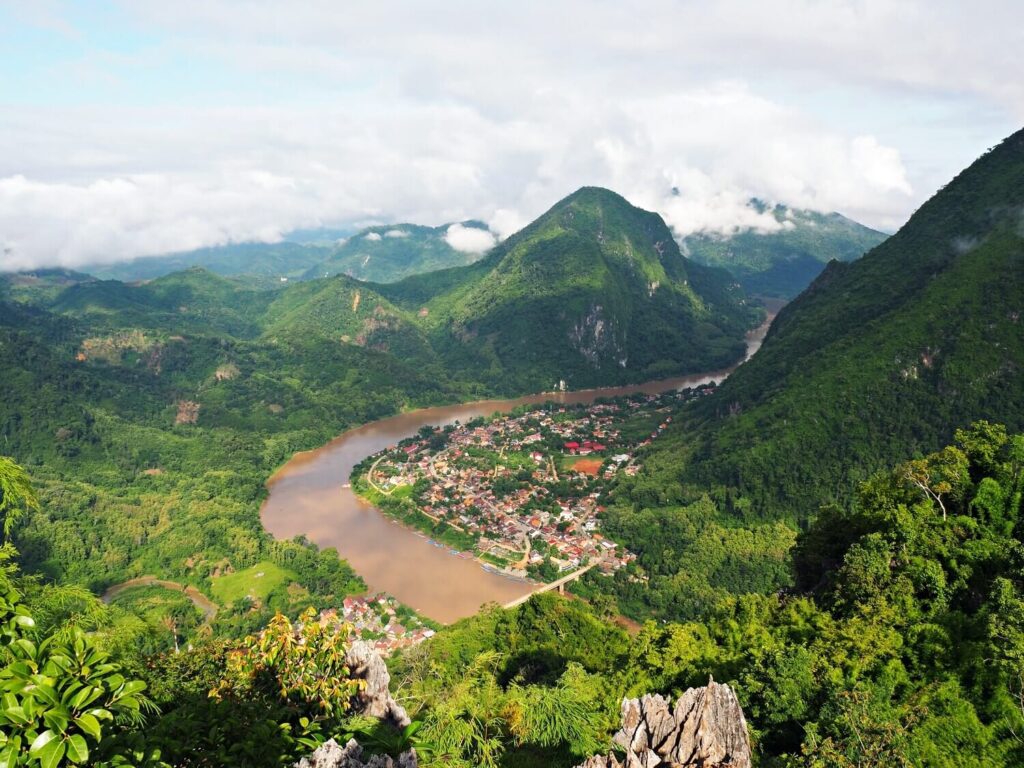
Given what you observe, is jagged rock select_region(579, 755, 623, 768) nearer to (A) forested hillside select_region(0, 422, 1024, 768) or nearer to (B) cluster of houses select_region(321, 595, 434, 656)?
(A) forested hillside select_region(0, 422, 1024, 768)

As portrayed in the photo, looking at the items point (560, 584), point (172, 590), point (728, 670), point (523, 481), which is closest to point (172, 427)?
point (172, 590)

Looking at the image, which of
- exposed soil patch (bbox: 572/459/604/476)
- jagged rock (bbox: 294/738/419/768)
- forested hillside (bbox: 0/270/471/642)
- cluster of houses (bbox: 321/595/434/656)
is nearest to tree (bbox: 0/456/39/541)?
jagged rock (bbox: 294/738/419/768)

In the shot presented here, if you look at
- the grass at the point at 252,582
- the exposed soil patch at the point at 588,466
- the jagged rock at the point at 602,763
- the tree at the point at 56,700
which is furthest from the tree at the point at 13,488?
the exposed soil patch at the point at 588,466

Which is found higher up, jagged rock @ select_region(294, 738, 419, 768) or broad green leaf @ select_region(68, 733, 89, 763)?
broad green leaf @ select_region(68, 733, 89, 763)

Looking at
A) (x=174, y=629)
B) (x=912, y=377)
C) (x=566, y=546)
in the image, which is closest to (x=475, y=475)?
(x=566, y=546)

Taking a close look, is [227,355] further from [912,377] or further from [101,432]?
[912,377]

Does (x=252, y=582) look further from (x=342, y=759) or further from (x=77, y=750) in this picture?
(x=77, y=750)
